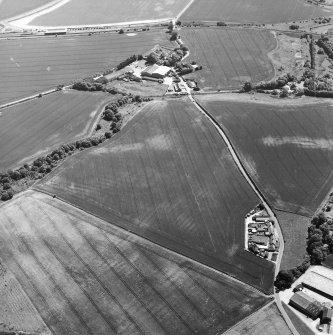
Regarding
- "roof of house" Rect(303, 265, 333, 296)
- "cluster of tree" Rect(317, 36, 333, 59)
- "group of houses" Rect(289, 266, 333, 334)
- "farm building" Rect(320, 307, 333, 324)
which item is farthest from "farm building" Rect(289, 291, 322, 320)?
"cluster of tree" Rect(317, 36, 333, 59)

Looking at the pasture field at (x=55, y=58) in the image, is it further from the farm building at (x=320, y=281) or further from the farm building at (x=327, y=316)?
the farm building at (x=327, y=316)

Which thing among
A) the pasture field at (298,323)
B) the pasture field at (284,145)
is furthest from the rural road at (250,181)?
the pasture field at (284,145)

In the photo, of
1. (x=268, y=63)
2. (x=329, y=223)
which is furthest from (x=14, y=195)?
(x=268, y=63)

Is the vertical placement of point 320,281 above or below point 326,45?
below

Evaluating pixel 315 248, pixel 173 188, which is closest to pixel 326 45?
pixel 173 188

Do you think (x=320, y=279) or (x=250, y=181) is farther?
(x=250, y=181)

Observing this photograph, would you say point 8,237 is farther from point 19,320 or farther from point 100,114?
point 100,114

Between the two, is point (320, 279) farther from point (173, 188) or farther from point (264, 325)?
point (173, 188)
